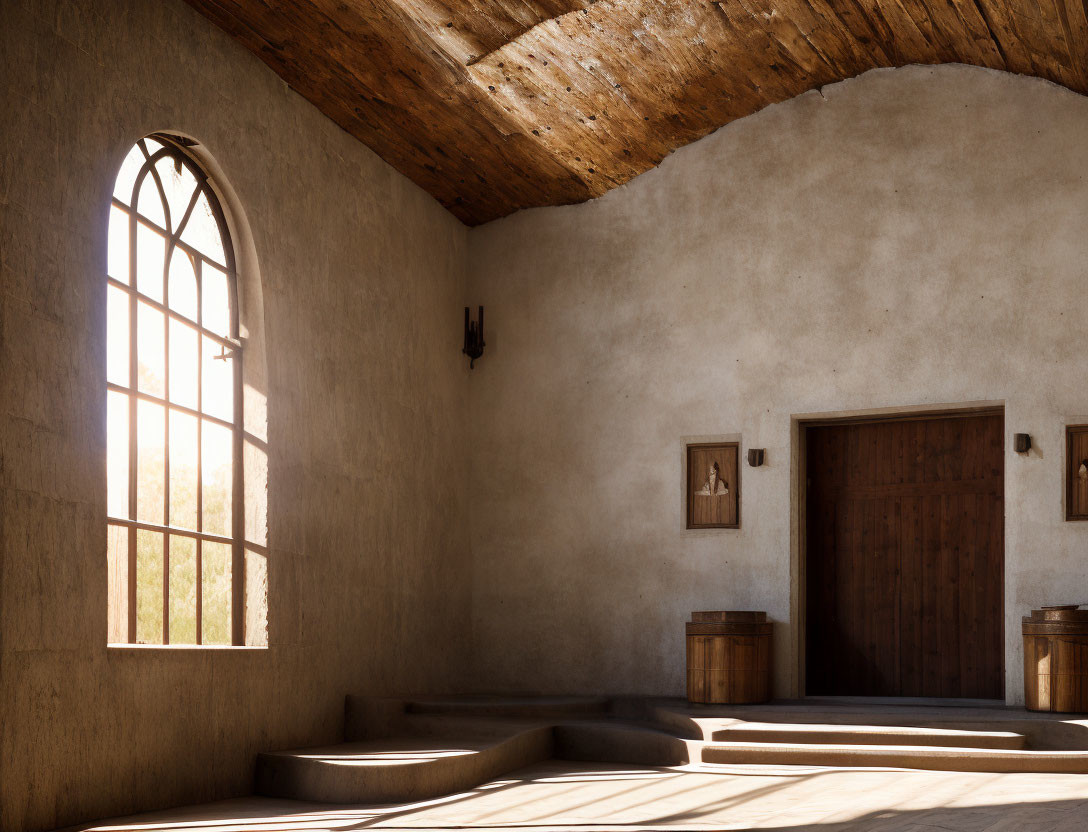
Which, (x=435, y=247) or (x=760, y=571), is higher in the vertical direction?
(x=435, y=247)

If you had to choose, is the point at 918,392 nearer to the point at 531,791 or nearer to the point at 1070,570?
the point at 1070,570

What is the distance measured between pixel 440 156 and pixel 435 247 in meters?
0.80

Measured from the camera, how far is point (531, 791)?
18.7 ft

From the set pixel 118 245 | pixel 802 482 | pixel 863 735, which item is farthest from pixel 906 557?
pixel 118 245

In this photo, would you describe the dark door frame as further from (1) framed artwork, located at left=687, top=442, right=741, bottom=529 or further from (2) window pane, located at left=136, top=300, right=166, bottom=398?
(2) window pane, located at left=136, top=300, right=166, bottom=398

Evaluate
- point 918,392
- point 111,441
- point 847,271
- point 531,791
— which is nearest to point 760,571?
point 918,392

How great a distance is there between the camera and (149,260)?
5879mm

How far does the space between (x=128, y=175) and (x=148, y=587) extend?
1.99 metres

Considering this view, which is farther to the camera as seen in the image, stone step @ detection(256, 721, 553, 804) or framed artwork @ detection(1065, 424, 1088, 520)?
framed artwork @ detection(1065, 424, 1088, 520)

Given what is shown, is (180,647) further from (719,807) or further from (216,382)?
(719,807)

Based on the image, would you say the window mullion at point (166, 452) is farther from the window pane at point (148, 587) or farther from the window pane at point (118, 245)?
the window pane at point (118, 245)

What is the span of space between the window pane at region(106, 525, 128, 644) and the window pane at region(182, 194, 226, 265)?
5.38 ft

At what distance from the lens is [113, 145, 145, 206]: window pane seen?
567 centimetres

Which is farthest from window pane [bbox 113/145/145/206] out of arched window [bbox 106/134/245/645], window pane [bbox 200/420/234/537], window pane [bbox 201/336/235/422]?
window pane [bbox 200/420/234/537]
